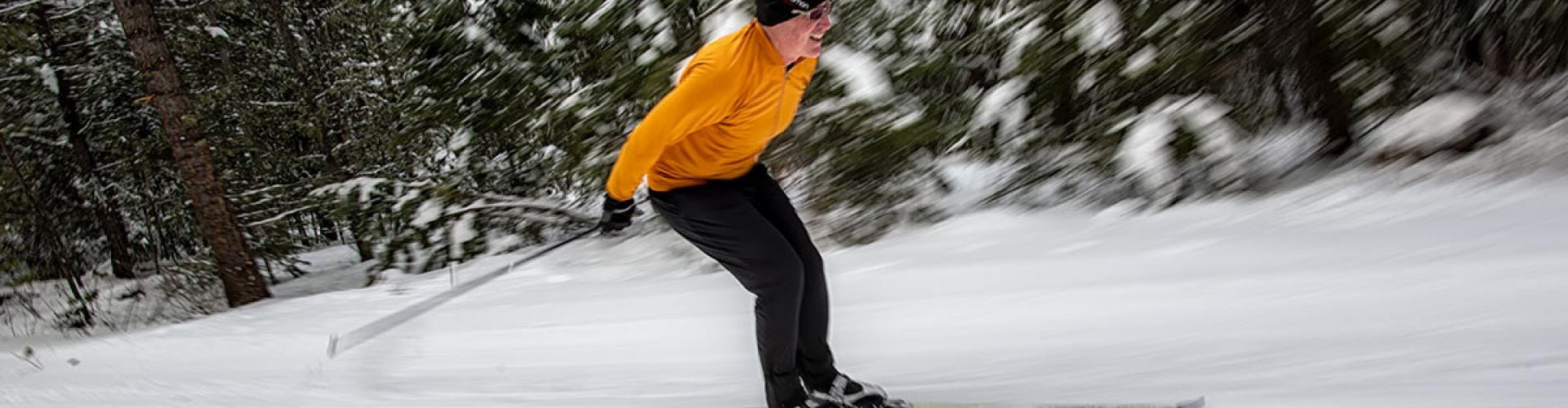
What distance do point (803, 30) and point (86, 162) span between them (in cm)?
1277

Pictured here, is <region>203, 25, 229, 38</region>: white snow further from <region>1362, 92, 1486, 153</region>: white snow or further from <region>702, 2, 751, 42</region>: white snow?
<region>1362, 92, 1486, 153</region>: white snow

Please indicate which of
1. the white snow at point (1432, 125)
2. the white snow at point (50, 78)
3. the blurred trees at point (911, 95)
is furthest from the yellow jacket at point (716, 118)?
the white snow at point (50, 78)

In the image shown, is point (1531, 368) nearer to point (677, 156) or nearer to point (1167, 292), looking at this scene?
point (1167, 292)

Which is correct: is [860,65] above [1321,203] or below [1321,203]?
above

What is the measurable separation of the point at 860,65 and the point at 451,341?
2.61m

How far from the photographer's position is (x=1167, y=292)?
3.21 m

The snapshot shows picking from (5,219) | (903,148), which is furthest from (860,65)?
(5,219)

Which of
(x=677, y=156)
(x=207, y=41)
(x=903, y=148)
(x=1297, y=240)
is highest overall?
(x=207, y=41)

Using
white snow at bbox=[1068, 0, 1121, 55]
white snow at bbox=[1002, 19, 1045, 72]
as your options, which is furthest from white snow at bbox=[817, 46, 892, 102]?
white snow at bbox=[1068, 0, 1121, 55]

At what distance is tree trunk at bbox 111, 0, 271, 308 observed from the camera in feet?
25.3

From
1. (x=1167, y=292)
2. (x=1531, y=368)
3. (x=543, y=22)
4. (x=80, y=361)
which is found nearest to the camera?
(x=1531, y=368)

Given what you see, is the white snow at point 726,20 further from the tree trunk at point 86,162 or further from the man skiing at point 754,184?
the tree trunk at point 86,162

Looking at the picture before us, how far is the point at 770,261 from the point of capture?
2.33 metres

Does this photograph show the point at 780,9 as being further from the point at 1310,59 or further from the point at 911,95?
the point at 1310,59
